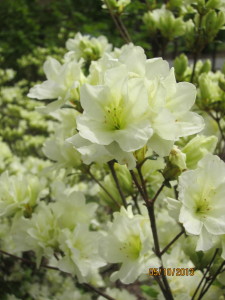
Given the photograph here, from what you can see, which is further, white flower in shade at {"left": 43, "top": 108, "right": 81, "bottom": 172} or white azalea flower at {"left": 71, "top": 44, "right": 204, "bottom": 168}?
white flower in shade at {"left": 43, "top": 108, "right": 81, "bottom": 172}

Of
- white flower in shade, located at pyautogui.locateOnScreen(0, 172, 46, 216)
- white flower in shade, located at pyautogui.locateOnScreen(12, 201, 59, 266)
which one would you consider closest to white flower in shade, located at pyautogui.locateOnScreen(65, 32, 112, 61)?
white flower in shade, located at pyautogui.locateOnScreen(0, 172, 46, 216)

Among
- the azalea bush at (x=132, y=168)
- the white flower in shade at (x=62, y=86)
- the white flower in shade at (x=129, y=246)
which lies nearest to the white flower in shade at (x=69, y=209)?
the azalea bush at (x=132, y=168)

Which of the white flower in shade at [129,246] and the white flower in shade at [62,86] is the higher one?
the white flower in shade at [62,86]

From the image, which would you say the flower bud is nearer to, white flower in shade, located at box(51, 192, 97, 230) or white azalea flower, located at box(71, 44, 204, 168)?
white azalea flower, located at box(71, 44, 204, 168)

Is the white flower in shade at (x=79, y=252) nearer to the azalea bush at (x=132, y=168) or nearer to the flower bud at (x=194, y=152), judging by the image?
the azalea bush at (x=132, y=168)

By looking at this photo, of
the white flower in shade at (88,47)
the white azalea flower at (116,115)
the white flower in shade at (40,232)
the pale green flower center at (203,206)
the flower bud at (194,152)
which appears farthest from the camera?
the white flower in shade at (88,47)

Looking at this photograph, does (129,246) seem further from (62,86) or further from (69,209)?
(62,86)

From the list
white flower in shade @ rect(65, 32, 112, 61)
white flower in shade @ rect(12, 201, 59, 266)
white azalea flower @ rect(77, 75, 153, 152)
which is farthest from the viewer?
white flower in shade @ rect(65, 32, 112, 61)

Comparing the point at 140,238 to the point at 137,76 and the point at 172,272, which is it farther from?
the point at 137,76
